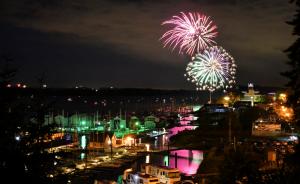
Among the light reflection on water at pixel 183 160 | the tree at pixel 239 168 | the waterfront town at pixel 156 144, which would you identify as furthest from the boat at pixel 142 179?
the light reflection on water at pixel 183 160

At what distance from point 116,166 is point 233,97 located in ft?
93.6

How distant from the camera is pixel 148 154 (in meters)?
20.5

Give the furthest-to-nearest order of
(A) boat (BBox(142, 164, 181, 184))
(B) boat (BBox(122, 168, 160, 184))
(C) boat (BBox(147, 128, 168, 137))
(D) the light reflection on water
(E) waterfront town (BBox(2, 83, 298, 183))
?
1. (C) boat (BBox(147, 128, 168, 137))
2. (D) the light reflection on water
3. (A) boat (BBox(142, 164, 181, 184))
4. (B) boat (BBox(122, 168, 160, 184))
5. (E) waterfront town (BBox(2, 83, 298, 183))

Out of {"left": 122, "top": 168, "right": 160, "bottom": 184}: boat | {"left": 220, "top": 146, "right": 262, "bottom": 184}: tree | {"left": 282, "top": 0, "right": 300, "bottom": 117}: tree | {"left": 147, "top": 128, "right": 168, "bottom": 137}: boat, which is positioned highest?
{"left": 282, "top": 0, "right": 300, "bottom": 117}: tree

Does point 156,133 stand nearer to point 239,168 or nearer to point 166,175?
point 166,175

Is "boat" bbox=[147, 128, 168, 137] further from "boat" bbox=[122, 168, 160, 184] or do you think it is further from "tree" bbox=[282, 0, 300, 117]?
"tree" bbox=[282, 0, 300, 117]

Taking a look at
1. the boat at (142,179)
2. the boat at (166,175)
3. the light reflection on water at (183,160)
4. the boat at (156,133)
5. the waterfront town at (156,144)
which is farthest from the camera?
the boat at (156,133)

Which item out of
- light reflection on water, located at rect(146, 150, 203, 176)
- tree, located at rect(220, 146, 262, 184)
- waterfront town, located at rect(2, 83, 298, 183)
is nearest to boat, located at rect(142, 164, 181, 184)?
waterfront town, located at rect(2, 83, 298, 183)

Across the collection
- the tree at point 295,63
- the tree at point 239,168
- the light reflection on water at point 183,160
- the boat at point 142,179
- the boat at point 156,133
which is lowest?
the light reflection on water at point 183,160

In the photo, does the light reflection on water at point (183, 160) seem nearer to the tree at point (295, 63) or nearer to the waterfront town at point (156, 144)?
the waterfront town at point (156, 144)

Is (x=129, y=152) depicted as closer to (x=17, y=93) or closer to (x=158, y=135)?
(x=158, y=135)

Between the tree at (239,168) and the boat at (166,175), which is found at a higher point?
the tree at (239,168)

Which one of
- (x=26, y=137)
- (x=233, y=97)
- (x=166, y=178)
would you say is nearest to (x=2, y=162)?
(x=26, y=137)

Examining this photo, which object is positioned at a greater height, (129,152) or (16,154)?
(16,154)
